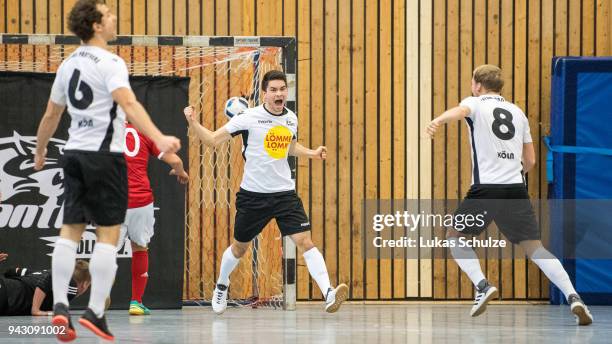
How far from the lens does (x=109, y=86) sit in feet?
20.7

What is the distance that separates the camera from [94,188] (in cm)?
635

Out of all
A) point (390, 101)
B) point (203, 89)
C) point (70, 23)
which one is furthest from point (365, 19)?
point (70, 23)

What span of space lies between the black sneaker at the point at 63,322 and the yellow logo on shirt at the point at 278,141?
3.65m

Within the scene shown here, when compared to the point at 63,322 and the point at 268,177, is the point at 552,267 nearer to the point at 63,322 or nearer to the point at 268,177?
the point at 268,177

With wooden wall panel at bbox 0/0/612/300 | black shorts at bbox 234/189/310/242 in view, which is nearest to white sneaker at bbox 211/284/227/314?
black shorts at bbox 234/189/310/242

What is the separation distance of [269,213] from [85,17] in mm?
3521

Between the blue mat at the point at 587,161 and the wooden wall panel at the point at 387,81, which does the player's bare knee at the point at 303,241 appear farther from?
the blue mat at the point at 587,161

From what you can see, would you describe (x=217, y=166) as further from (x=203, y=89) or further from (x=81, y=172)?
(x=81, y=172)

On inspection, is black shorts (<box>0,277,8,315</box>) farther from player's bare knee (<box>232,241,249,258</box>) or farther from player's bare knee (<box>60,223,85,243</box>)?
player's bare knee (<box>60,223,85,243</box>)

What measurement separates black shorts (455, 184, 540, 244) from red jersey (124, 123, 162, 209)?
2.93 meters

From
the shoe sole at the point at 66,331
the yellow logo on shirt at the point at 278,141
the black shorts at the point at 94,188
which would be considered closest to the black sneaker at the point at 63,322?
the shoe sole at the point at 66,331

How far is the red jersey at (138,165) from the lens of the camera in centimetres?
985

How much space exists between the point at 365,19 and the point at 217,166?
2423 mm

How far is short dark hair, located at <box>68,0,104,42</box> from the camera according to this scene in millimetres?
6445
